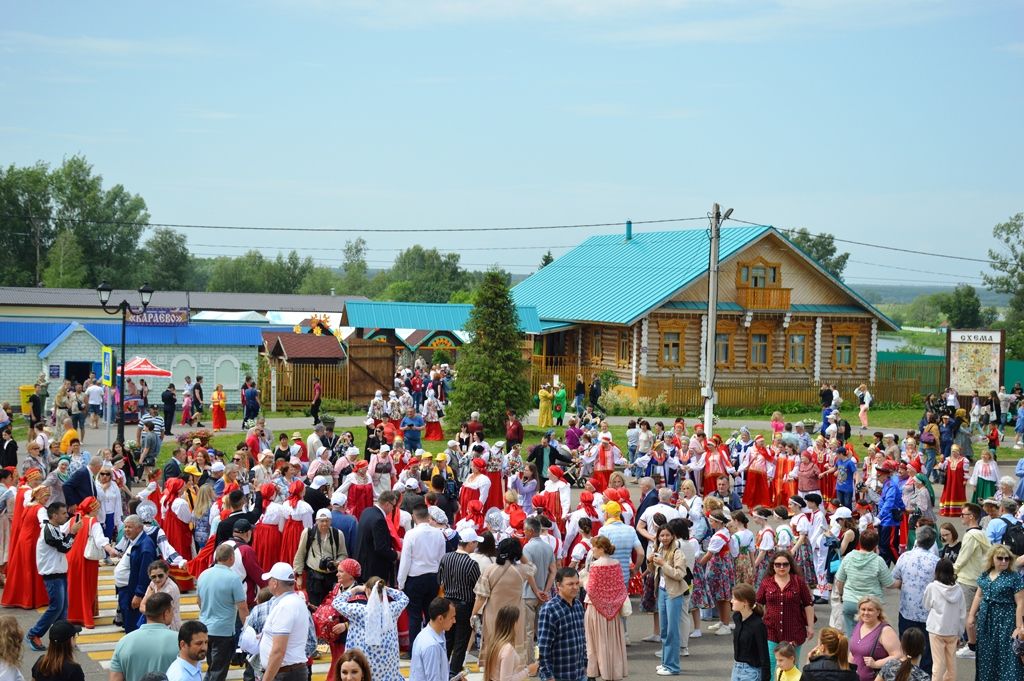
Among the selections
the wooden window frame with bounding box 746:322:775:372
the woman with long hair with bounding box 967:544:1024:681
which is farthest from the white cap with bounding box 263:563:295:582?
the wooden window frame with bounding box 746:322:775:372

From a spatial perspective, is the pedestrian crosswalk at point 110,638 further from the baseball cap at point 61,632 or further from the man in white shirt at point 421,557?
the baseball cap at point 61,632

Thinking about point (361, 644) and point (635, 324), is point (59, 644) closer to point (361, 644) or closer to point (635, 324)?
point (361, 644)

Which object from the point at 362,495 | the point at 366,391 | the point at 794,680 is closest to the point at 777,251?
the point at 366,391

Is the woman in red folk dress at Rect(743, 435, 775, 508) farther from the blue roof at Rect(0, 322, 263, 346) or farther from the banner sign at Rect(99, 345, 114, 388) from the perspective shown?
the blue roof at Rect(0, 322, 263, 346)

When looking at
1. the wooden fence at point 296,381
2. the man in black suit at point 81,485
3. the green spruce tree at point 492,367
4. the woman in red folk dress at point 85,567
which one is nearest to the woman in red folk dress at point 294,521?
the woman in red folk dress at point 85,567

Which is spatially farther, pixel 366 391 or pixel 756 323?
pixel 756 323

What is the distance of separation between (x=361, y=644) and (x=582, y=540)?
3.93 m

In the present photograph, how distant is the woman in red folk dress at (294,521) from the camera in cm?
1305

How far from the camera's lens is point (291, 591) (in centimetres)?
910

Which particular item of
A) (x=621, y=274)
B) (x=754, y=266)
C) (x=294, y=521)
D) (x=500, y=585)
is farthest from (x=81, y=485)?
(x=621, y=274)

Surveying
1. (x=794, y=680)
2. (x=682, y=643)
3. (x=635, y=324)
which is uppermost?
(x=635, y=324)

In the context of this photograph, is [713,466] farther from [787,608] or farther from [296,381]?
[296,381]

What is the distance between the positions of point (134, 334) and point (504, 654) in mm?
31144

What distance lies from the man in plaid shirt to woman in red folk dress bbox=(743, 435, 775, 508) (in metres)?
12.7
